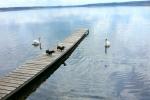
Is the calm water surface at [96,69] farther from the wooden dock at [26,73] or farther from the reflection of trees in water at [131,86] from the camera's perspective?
the wooden dock at [26,73]

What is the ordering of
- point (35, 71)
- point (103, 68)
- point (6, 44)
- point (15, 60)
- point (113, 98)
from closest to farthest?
point (113, 98) → point (35, 71) → point (103, 68) → point (15, 60) → point (6, 44)

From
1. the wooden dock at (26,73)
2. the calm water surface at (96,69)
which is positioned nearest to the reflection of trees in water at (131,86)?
the calm water surface at (96,69)

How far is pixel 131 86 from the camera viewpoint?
23.5m

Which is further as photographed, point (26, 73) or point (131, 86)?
point (26, 73)

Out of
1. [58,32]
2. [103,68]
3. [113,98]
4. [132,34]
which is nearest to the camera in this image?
[113,98]

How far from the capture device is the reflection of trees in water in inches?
853

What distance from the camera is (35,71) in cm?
2533

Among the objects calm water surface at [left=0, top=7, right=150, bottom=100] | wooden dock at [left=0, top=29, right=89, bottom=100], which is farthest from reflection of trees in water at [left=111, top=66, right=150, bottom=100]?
wooden dock at [left=0, top=29, right=89, bottom=100]

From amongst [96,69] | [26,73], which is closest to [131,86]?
[96,69]

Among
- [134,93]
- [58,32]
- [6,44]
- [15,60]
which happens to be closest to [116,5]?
[58,32]

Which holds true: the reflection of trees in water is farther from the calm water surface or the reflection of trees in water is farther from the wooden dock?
the wooden dock

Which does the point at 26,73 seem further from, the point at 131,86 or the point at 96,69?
the point at 131,86

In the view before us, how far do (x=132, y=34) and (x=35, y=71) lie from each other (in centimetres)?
2575

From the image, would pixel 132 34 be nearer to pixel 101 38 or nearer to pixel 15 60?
pixel 101 38
